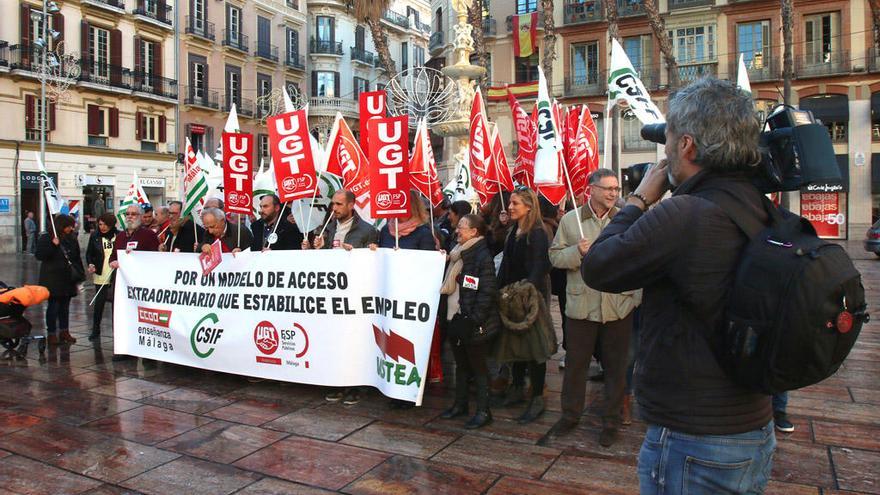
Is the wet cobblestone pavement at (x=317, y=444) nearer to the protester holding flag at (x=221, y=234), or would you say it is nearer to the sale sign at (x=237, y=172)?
the protester holding flag at (x=221, y=234)

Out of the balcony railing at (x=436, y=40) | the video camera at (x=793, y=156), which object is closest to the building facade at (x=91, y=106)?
the balcony railing at (x=436, y=40)

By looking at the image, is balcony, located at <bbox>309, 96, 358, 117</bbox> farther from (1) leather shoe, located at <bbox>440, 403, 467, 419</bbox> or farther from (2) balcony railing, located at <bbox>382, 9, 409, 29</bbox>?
(1) leather shoe, located at <bbox>440, 403, 467, 419</bbox>

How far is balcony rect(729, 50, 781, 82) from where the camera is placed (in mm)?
31234

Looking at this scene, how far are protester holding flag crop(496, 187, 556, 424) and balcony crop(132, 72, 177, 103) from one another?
1338 inches

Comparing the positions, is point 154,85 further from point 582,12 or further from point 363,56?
point 582,12

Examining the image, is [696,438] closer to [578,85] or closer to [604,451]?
[604,451]

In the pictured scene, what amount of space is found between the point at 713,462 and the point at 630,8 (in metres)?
35.8

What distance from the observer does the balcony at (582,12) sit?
3444 centimetres

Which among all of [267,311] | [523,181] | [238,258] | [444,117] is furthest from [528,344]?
[444,117]

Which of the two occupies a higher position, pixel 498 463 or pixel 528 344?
pixel 528 344

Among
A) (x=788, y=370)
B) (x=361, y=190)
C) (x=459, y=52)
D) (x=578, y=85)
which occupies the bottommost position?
(x=788, y=370)

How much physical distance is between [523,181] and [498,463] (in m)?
5.89

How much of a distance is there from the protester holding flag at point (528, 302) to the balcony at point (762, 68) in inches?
1186

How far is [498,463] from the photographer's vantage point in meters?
4.20
